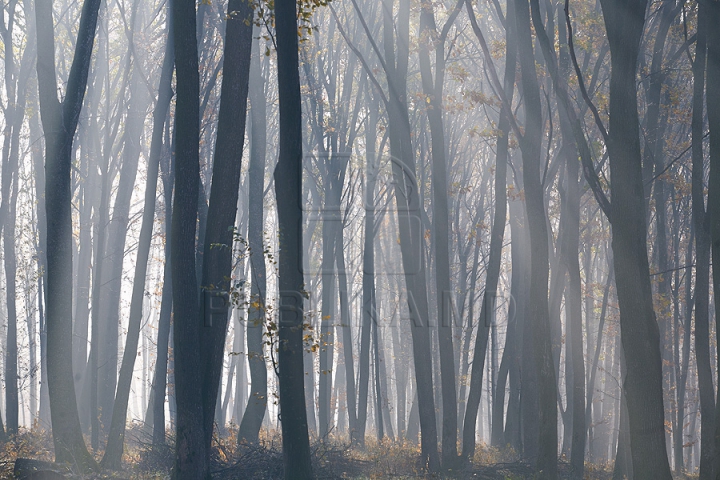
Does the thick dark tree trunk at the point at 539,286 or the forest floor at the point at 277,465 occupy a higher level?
the thick dark tree trunk at the point at 539,286

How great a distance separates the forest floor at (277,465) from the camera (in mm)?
10453

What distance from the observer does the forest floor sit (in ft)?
34.3

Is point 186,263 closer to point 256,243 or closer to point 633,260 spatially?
point 633,260

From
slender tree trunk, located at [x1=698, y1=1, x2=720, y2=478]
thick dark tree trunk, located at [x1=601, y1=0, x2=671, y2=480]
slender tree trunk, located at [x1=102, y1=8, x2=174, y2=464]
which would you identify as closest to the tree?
slender tree trunk, located at [x1=102, y1=8, x2=174, y2=464]

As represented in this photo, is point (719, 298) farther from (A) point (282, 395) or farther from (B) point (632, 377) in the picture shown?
(A) point (282, 395)

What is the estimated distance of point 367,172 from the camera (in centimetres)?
2292

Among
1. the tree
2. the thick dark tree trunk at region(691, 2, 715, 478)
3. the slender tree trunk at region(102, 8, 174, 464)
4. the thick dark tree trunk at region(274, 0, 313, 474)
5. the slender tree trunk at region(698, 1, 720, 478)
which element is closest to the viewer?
the thick dark tree trunk at region(274, 0, 313, 474)

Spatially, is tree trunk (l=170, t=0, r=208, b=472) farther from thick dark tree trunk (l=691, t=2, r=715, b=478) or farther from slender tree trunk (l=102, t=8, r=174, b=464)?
thick dark tree trunk (l=691, t=2, r=715, b=478)

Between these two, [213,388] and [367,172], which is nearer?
[213,388]

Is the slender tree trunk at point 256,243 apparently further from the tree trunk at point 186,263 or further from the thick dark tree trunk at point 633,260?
the thick dark tree trunk at point 633,260

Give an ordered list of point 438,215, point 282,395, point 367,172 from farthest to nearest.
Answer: point 367,172, point 438,215, point 282,395

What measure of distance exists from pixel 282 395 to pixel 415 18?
12.2m

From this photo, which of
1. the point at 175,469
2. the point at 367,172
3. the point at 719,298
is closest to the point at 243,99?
the point at 175,469

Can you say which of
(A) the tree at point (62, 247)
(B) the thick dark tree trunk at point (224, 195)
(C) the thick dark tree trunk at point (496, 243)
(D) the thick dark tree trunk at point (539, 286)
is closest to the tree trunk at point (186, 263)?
(B) the thick dark tree trunk at point (224, 195)
